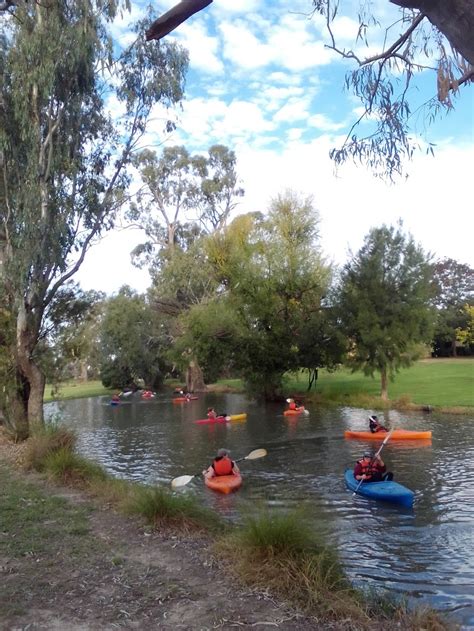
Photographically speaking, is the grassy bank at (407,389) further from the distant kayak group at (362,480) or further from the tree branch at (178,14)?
the tree branch at (178,14)

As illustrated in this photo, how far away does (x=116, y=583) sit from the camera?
5.47 meters

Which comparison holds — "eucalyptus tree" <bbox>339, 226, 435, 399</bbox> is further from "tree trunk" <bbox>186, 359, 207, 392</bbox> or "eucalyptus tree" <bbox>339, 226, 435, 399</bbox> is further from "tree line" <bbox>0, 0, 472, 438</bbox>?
"tree trunk" <bbox>186, 359, 207, 392</bbox>

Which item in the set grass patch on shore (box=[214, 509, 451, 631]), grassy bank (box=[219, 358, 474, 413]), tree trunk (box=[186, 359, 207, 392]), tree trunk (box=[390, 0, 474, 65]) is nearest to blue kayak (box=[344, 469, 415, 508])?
grass patch on shore (box=[214, 509, 451, 631])

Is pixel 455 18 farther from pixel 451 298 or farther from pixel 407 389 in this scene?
pixel 451 298

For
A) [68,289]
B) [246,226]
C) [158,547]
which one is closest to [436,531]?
[158,547]

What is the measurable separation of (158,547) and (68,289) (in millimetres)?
12167

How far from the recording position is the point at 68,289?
57.6 feet

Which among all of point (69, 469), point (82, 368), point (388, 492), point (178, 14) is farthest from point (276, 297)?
point (178, 14)

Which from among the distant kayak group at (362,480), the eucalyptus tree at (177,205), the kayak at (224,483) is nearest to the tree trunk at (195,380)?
the eucalyptus tree at (177,205)

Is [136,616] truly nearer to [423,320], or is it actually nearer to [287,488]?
[287,488]

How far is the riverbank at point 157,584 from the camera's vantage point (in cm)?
469

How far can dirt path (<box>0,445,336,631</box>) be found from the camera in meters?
4.64

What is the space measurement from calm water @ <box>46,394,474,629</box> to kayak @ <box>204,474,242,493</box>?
0.60 feet

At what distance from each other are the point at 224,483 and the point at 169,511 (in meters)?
5.70
